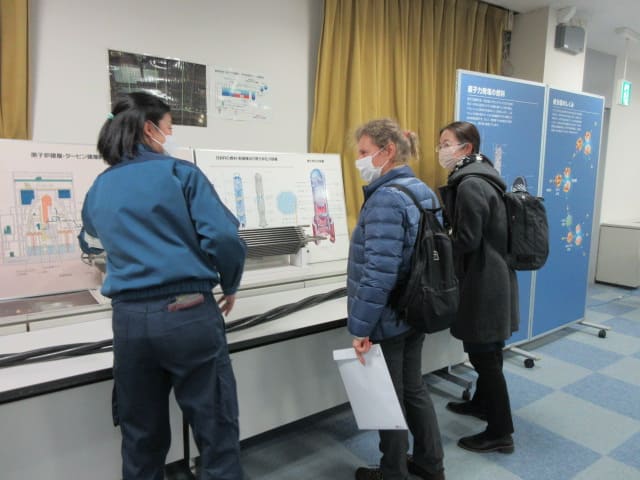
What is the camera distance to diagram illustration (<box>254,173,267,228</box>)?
2357 millimetres

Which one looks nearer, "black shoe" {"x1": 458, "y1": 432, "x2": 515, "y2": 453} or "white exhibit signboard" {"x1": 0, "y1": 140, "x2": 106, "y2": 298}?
"white exhibit signboard" {"x1": 0, "y1": 140, "x2": 106, "y2": 298}

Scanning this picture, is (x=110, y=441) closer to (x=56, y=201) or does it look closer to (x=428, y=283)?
(x=56, y=201)

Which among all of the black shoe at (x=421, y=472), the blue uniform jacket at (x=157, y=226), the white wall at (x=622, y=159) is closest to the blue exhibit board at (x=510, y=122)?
the black shoe at (x=421, y=472)

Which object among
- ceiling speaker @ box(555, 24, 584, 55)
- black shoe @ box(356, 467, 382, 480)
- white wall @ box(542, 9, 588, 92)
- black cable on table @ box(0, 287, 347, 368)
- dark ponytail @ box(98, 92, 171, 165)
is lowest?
black shoe @ box(356, 467, 382, 480)

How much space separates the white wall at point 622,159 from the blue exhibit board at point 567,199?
6.39ft

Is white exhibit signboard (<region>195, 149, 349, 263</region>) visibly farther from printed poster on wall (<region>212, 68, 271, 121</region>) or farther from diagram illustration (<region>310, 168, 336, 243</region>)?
printed poster on wall (<region>212, 68, 271, 121</region>)

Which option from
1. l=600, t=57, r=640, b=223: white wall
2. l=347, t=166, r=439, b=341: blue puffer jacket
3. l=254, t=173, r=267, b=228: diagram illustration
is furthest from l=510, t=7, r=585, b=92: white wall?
l=347, t=166, r=439, b=341: blue puffer jacket

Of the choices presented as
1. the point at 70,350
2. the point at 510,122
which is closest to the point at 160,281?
the point at 70,350

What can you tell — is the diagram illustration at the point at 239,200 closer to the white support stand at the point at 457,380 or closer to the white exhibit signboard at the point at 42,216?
the white exhibit signboard at the point at 42,216

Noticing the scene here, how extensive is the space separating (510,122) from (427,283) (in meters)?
1.78

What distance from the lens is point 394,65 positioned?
2994 millimetres

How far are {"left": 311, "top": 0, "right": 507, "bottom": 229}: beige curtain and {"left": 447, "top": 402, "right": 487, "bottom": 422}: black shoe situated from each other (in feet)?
4.01

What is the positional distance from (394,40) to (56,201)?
2.24 metres

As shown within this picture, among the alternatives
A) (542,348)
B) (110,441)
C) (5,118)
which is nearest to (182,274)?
(110,441)
